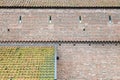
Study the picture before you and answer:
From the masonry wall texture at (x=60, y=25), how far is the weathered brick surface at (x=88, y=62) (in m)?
1.18

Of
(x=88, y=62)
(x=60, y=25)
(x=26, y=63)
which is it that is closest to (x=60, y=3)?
(x=60, y=25)

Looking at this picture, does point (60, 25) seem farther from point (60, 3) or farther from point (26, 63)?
point (26, 63)

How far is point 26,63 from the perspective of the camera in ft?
45.3

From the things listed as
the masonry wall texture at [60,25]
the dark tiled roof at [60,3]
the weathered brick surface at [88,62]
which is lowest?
the weathered brick surface at [88,62]

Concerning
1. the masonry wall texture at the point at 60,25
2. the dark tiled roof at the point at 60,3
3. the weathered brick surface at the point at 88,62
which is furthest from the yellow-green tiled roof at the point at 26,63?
the dark tiled roof at the point at 60,3

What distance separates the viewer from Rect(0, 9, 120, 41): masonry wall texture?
1664 cm

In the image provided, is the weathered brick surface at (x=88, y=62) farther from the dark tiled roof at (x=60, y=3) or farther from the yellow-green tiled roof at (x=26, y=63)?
the dark tiled roof at (x=60, y=3)

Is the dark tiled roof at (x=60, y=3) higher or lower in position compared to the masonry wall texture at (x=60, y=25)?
higher

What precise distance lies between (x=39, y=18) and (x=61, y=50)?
275cm

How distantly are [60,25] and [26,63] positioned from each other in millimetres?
4077

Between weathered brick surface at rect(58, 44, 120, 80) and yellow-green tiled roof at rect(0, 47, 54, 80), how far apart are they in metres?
0.87

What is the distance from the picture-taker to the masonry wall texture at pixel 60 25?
54.6 feet

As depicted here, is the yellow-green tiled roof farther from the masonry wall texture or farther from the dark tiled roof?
the dark tiled roof

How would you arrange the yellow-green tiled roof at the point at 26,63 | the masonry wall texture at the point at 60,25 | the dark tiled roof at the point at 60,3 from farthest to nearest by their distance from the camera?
1. the dark tiled roof at the point at 60,3
2. the masonry wall texture at the point at 60,25
3. the yellow-green tiled roof at the point at 26,63
